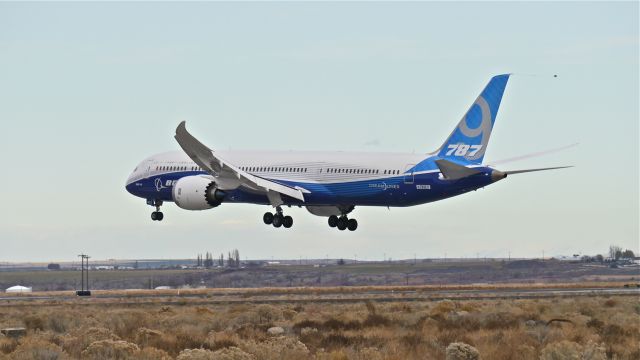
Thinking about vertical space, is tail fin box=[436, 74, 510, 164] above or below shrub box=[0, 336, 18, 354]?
above

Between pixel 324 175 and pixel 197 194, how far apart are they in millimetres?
7844

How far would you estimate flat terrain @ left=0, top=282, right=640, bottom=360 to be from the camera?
33.2 metres

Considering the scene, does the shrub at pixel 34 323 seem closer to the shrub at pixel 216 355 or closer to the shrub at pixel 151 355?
the shrub at pixel 151 355

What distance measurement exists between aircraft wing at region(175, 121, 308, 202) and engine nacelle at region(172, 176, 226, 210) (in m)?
0.92

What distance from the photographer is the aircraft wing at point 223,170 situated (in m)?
67.3

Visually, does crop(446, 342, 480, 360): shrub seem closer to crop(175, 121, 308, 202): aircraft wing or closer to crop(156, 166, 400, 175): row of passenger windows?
crop(156, 166, 400, 175): row of passenger windows

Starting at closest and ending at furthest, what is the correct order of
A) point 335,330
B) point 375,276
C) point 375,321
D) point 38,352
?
point 38,352 < point 335,330 < point 375,321 < point 375,276

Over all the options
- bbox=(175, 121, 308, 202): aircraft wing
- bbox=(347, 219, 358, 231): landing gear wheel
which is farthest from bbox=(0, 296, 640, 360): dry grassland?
bbox=(347, 219, 358, 231): landing gear wheel

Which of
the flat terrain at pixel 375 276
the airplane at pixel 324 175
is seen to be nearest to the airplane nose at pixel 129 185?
the airplane at pixel 324 175

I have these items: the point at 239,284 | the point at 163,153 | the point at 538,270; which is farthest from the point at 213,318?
the point at 538,270

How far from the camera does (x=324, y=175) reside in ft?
225

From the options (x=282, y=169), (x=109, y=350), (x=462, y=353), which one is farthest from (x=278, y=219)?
(x=462, y=353)

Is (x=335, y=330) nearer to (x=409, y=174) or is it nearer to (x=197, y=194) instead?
(x=409, y=174)

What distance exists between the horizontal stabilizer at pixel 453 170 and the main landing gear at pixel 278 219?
1182 cm
